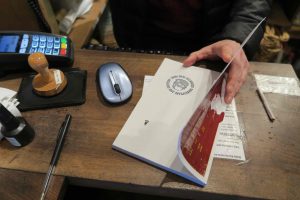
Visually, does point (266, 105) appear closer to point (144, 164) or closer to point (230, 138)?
point (230, 138)

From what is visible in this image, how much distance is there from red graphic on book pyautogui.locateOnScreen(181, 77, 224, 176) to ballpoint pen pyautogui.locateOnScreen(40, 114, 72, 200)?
248 millimetres

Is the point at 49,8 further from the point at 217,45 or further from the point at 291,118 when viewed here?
the point at 291,118

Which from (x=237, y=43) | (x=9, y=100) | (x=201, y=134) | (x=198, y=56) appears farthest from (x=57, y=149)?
(x=237, y=43)

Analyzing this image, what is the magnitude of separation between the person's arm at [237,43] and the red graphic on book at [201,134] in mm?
75

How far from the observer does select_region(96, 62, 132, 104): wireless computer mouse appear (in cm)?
58

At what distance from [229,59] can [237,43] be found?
8 centimetres

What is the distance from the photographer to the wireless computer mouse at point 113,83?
1.89 feet

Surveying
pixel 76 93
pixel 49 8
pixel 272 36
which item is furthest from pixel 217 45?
pixel 272 36

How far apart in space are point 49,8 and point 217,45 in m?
0.75

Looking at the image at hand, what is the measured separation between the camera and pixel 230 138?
1.69ft

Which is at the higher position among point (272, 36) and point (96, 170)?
point (96, 170)

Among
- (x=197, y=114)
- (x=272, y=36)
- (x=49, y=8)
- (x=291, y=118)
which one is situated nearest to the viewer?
(x=197, y=114)

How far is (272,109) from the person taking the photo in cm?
56

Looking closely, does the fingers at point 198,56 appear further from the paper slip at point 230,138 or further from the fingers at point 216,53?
the paper slip at point 230,138
